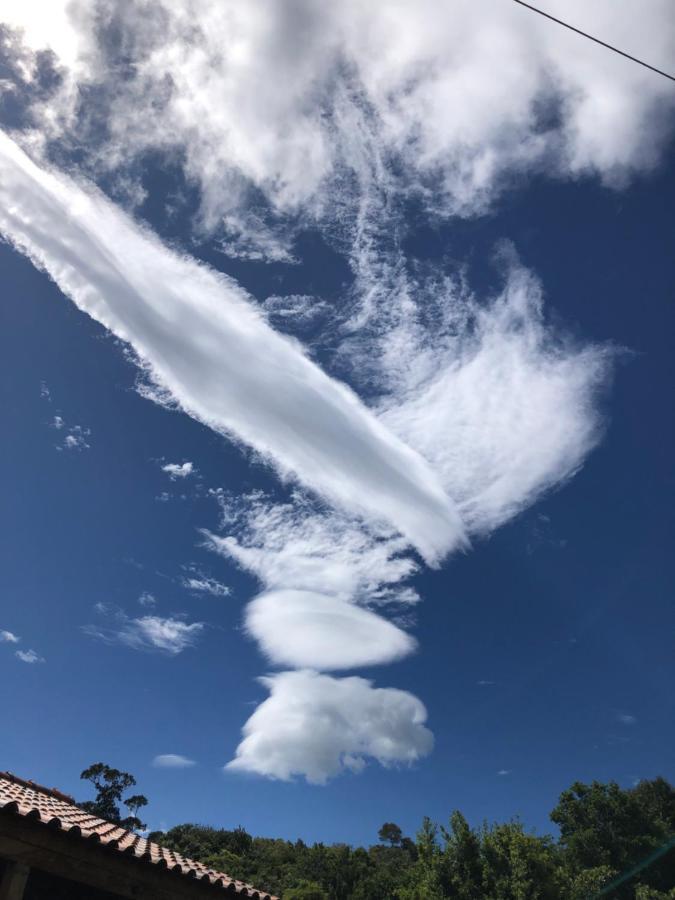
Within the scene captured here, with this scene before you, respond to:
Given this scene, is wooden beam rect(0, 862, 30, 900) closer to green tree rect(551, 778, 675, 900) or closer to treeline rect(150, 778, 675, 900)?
treeline rect(150, 778, 675, 900)

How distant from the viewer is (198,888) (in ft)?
25.6

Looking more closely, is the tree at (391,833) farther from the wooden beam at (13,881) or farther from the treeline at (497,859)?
the wooden beam at (13,881)

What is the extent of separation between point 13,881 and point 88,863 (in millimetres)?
836

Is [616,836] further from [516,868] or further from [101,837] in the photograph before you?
[101,837]

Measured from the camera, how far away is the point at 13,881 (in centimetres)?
610

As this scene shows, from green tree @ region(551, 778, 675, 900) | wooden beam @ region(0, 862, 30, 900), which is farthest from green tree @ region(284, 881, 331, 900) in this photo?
wooden beam @ region(0, 862, 30, 900)

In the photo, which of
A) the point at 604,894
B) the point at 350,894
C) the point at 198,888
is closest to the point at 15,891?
the point at 198,888

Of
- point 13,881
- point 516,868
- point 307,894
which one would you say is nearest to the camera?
point 13,881

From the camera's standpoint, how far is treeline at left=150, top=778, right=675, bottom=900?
101ft

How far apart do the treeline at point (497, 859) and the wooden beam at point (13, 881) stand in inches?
A: 1221

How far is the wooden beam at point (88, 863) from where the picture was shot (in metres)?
6.15

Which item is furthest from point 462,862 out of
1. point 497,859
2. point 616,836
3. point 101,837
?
point 616,836

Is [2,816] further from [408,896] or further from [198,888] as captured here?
[408,896]

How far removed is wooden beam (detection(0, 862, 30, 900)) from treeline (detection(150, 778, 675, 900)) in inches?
1221
